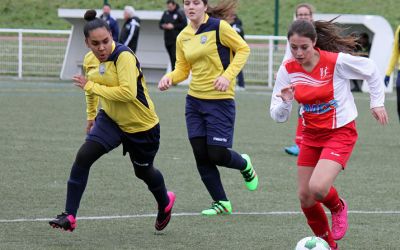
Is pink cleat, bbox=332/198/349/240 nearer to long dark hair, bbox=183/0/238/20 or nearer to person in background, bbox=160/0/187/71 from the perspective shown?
long dark hair, bbox=183/0/238/20

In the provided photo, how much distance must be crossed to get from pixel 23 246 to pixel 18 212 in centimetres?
131

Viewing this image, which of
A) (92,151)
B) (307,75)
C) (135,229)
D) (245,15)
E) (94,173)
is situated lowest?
(245,15)

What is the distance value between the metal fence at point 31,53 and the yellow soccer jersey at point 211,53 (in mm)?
16132

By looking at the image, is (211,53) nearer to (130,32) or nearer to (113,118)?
(113,118)

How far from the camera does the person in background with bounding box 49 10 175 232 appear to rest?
6703 mm

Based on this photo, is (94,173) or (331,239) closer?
(331,239)

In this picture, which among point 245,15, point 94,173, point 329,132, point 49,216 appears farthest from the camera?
point 245,15

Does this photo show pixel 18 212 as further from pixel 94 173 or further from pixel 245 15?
pixel 245 15

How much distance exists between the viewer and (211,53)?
789 cm

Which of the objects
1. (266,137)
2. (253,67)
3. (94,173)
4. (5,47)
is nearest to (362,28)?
(253,67)

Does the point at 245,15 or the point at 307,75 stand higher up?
the point at 307,75

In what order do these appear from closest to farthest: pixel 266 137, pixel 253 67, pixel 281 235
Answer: pixel 281 235
pixel 266 137
pixel 253 67

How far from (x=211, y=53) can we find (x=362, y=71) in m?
1.85

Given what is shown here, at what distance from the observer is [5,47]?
2398cm
